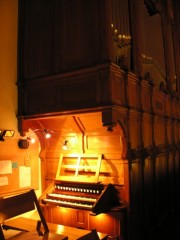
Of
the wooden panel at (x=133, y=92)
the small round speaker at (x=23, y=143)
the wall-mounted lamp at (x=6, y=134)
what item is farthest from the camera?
the small round speaker at (x=23, y=143)

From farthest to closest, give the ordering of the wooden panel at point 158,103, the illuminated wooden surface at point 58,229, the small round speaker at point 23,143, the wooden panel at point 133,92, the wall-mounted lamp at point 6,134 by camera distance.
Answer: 1. the wooden panel at point 158,103
2. the small round speaker at point 23,143
3. the wooden panel at point 133,92
4. the wall-mounted lamp at point 6,134
5. the illuminated wooden surface at point 58,229

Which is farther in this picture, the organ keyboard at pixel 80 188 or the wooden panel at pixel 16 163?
the wooden panel at pixel 16 163

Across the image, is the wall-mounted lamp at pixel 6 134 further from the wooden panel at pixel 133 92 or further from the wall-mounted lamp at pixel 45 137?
the wooden panel at pixel 133 92

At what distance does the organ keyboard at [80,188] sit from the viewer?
4129 millimetres

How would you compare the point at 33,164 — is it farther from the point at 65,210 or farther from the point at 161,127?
the point at 161,127

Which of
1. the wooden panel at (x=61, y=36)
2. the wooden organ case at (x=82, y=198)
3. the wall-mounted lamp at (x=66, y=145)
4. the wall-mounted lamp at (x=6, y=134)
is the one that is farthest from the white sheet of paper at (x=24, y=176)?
the wooden panel at (x=61, y=36)

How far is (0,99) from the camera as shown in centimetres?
431

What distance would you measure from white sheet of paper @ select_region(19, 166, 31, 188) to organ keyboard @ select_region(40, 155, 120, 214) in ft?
1.26

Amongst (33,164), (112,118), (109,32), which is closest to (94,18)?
(109,32)

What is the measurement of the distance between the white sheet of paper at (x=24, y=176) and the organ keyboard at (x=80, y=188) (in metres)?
0.38

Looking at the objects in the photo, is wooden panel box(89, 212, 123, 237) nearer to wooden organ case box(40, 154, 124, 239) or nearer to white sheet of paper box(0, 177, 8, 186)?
wooden organ case box(40, 154, 124, 239)

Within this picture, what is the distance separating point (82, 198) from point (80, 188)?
0.25 meters

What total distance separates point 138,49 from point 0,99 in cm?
268

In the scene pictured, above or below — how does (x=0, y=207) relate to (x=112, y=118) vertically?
below
